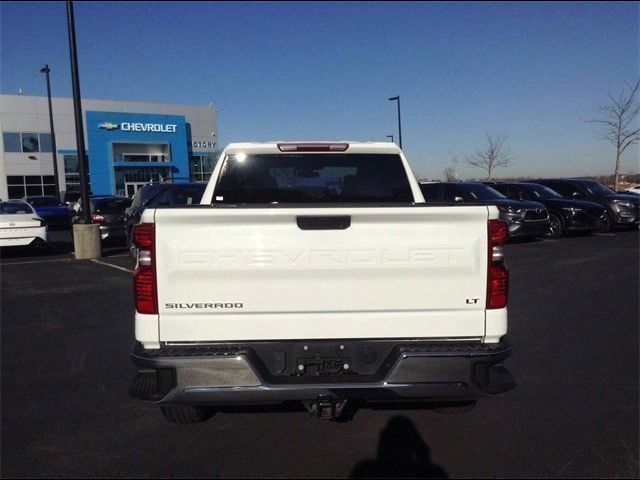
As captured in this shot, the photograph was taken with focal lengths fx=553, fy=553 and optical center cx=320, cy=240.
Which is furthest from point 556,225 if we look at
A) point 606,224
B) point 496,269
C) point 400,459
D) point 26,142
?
point 26,142

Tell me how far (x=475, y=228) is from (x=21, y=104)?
49.6 m

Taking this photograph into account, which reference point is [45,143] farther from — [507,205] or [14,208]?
[507,205]

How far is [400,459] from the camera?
3.38 meters

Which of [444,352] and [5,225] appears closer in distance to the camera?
[444,352]

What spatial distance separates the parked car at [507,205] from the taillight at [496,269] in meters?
10.7

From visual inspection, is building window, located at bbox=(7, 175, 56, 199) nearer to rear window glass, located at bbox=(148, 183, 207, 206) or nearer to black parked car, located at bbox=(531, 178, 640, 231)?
rear window glass, located at bbox=(148, 183, 207, 206)

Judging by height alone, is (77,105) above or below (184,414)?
above

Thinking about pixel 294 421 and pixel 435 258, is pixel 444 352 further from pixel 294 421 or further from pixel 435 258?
pixel 294 421

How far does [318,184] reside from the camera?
484cm

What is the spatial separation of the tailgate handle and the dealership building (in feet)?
134

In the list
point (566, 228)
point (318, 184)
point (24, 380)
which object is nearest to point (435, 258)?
point (318, 184)

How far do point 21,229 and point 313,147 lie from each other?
1168 centimetres

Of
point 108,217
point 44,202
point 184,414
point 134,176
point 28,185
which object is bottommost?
point 184,414

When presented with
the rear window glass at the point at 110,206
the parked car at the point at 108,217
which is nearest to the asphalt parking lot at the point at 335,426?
the parked car at the point at 108,217
